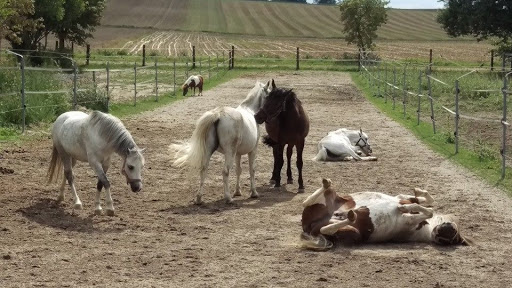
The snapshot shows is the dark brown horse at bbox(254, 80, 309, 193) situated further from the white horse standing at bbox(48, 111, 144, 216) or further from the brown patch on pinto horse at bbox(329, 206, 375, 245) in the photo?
the brown patch on pinto horse at bbox(329, 206, 375, 245)

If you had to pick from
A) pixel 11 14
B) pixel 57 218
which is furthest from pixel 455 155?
pixel 11 14

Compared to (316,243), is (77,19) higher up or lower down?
higher up

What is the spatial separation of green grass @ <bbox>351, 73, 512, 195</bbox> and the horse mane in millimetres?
4799

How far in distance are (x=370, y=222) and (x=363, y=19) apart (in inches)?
1841

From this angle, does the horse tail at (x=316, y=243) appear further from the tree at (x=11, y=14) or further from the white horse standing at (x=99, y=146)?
the tree at (x=11, y=14)

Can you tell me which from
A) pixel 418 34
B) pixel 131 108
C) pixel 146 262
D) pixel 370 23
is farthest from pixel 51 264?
pixel 418 34

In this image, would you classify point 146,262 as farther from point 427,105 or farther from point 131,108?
point 427,105

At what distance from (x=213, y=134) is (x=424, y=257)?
11.2 feet

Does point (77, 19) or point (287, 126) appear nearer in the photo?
point (287, 126)

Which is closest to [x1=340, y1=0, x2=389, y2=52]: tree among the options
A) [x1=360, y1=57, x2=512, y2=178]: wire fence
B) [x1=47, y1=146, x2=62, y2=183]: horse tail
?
[x1=360, y1=57, x2=512, y2=178]: wire fence

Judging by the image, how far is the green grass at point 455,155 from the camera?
1059cm

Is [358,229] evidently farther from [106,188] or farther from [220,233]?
[106,188]

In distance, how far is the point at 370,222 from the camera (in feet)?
21.9

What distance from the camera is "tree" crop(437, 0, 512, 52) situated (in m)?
40.9
